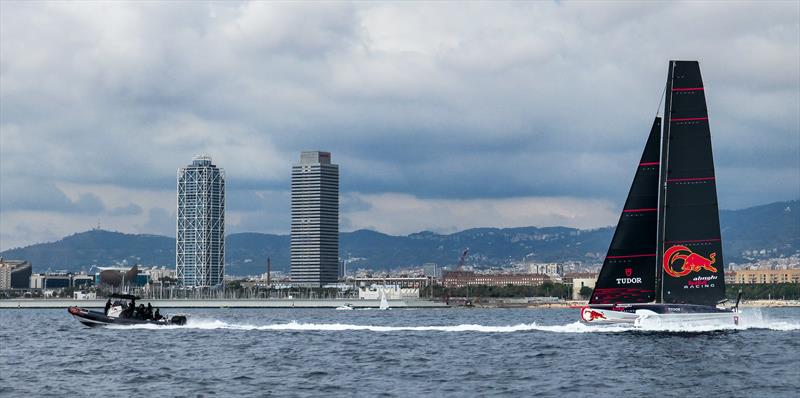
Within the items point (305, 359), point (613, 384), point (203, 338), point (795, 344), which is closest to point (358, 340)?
point (203, 338)

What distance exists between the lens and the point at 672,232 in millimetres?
58594

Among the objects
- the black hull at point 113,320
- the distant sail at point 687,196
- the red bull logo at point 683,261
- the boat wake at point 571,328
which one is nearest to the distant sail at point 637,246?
the distant sail at point 687,196

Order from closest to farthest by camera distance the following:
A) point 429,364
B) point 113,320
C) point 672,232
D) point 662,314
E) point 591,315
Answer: point 429,364 < point 662,314 < point 672,232 < point 591,315 < point 113,320

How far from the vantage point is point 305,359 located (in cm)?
5206

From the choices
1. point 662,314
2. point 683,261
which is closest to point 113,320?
point 662,314

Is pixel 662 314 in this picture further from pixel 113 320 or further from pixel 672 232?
pixel 113 320

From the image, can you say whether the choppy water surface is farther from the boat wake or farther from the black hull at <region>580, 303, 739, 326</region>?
the black hull at <region>580, 303, 739, 326</region>

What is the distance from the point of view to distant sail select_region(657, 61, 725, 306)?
58125 millimetres

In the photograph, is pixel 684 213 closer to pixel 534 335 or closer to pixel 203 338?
pixel 534 335

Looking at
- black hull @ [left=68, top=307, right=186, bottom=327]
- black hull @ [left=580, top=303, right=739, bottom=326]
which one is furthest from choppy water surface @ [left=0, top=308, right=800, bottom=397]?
black hull @ [left=68, top=307, right=186, bottom=327]

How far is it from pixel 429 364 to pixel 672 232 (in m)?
16.6

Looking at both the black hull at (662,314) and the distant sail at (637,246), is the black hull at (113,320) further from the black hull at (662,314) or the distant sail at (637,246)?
the distant sail at (637,246)

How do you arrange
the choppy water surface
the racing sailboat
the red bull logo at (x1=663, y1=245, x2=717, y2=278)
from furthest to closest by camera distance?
the red bull logo at (x1=663, y1=245, x2=717, y2=278)
the racing sailboat
the choppy water surface

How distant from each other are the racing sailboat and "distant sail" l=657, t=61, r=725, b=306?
0.16ft
